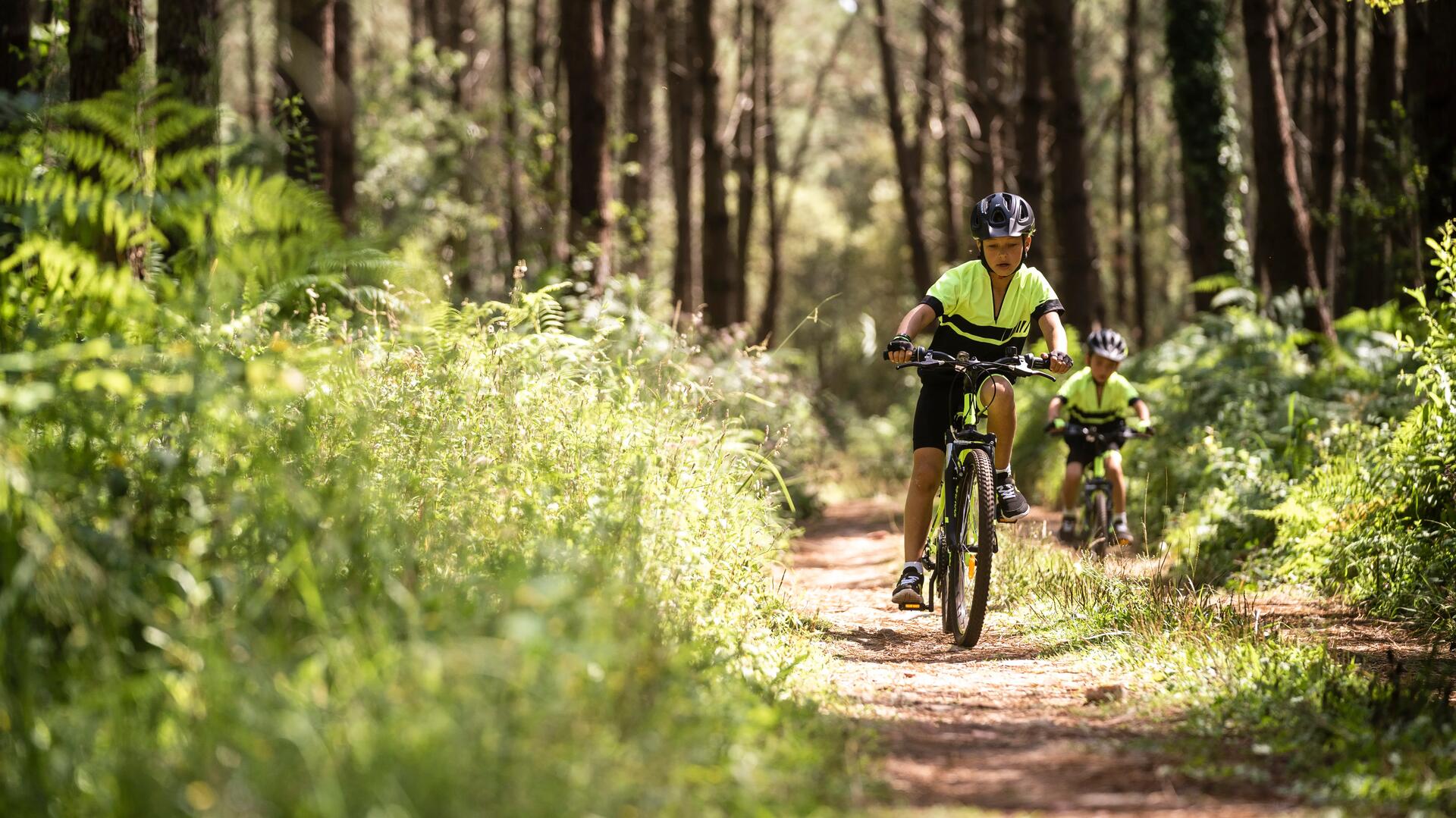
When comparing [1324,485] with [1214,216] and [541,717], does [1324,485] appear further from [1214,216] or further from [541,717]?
[1214,216]

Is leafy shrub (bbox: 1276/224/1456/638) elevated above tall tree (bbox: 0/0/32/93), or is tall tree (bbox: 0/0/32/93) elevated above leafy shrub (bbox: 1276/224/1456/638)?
tall tree (bbox: 0/0/32/93)

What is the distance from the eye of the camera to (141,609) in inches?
126

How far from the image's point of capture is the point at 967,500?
666 cm

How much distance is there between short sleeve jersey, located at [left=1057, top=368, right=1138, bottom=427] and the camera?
396 inches

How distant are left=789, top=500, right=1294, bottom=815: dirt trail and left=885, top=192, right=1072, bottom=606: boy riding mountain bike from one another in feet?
1.79

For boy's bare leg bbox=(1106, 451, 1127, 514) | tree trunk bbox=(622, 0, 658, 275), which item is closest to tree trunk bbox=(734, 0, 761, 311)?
tree trunk bbox=(622, 0, 658, 275)

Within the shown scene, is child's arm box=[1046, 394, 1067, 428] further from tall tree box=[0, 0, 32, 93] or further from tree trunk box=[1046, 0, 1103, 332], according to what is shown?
tree trunk box=[1046, 0, 1103, 332]

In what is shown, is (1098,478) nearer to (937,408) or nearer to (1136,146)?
(937,408)

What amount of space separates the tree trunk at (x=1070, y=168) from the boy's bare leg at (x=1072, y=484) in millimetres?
9307

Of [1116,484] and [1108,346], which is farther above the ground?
[1108,346]

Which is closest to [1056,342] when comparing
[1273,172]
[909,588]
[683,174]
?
[909,588]

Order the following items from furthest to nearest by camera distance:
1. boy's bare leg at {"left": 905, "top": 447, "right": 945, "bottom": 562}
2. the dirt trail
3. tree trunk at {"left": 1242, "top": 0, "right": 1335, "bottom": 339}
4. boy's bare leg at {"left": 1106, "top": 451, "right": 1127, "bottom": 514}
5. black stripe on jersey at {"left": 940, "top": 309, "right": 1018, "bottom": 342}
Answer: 1. tree trunk at {"left": 1242, "top": 0, "right": 1335, "bottom": 339}
2. boy's bare leg at {"left": 1106, "top": 451, "right": 1127, "bottom": 514}
3. boy's bare leg at {"left": 905, "top": 447, "right": 945, "bottom": 562}
4. black stripe on jersey at {"left": 940, "top": 309, "right": 1018, "bottom": 342}
5. the dirt trail

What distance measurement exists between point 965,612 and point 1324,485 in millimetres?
3100

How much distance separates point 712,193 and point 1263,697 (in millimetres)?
13981
